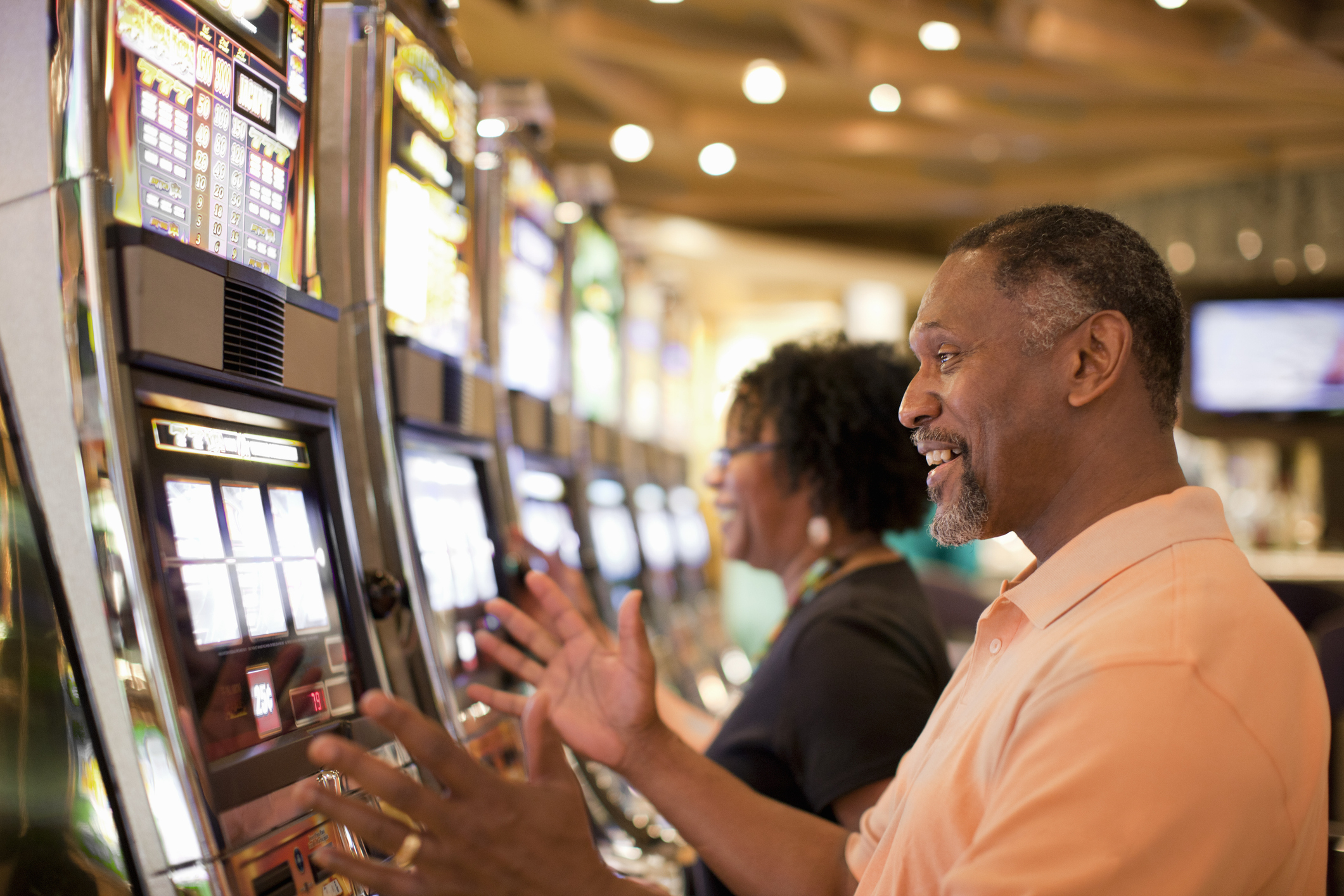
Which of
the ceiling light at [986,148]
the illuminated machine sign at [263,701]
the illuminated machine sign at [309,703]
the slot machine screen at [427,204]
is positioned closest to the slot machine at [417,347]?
the slot machine screen at [427,204]

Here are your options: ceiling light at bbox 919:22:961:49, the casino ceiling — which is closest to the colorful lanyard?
the casino ceiling

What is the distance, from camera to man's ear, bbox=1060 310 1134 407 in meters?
1.14

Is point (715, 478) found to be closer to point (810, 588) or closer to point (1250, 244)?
point (810, 588)

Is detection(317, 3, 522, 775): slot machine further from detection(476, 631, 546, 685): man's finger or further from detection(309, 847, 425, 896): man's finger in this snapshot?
detection(309, 847, 425, 896): man's finger

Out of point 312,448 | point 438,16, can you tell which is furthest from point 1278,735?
point 438,16

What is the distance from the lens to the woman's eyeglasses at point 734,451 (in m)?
2.23

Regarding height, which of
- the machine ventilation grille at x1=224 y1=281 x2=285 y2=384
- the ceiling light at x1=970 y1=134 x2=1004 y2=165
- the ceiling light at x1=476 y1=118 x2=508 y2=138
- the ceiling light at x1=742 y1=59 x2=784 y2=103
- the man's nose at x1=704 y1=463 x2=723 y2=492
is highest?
the ceiling light at x1=742 y1=59 x2=784 y2=103

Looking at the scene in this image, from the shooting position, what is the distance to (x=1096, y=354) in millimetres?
1147

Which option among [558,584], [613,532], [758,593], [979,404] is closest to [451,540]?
[558,584]

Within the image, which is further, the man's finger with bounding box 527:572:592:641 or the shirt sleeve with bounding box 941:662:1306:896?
the man's finger with bounding box 527:572:592:641

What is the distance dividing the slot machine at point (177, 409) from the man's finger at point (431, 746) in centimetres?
32

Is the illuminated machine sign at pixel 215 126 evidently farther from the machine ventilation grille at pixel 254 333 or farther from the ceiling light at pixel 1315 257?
the ceiling light at pixel 1315 257

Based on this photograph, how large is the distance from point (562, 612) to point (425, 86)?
1038mm

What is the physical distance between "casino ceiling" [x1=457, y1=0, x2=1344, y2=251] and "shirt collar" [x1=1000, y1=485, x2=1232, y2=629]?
4.45 m
